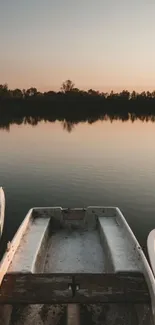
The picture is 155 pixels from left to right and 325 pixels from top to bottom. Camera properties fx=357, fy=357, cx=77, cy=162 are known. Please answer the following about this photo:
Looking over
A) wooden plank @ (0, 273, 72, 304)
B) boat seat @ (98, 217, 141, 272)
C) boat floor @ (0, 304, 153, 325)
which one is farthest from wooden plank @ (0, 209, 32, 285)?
boat seat @ (98, 217, 141, 272)

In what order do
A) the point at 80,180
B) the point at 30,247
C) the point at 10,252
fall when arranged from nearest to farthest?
the point at 10,252 → the point at 30,247 → the point at 80,180

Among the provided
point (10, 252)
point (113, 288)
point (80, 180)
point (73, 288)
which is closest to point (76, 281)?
point (73, 288)

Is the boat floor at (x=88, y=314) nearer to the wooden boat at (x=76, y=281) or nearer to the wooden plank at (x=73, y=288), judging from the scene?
the wooden boat at (x=76, y=281)

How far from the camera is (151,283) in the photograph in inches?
235

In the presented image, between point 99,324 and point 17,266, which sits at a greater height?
point 17,266

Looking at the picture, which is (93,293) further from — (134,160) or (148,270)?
(134,160)

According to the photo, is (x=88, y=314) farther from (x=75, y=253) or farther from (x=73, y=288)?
(x=75, y=253)

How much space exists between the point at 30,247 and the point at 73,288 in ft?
7.42

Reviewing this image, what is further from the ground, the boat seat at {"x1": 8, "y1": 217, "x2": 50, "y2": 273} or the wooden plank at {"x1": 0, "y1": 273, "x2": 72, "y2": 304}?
the wooden plank at {"x1": 0, "y1": 273, "x2": 72, "y2": 304}

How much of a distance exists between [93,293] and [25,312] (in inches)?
53.0

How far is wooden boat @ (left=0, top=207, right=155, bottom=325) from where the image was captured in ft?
19.0

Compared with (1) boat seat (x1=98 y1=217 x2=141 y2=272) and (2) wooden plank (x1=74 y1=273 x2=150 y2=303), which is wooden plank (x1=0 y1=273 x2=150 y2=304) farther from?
(1) boat seat (x1=98 y1=217 x2=141 y2=272)

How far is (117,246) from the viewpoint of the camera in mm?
8117

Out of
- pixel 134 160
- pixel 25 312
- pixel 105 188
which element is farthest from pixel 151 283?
pixel 134 160
